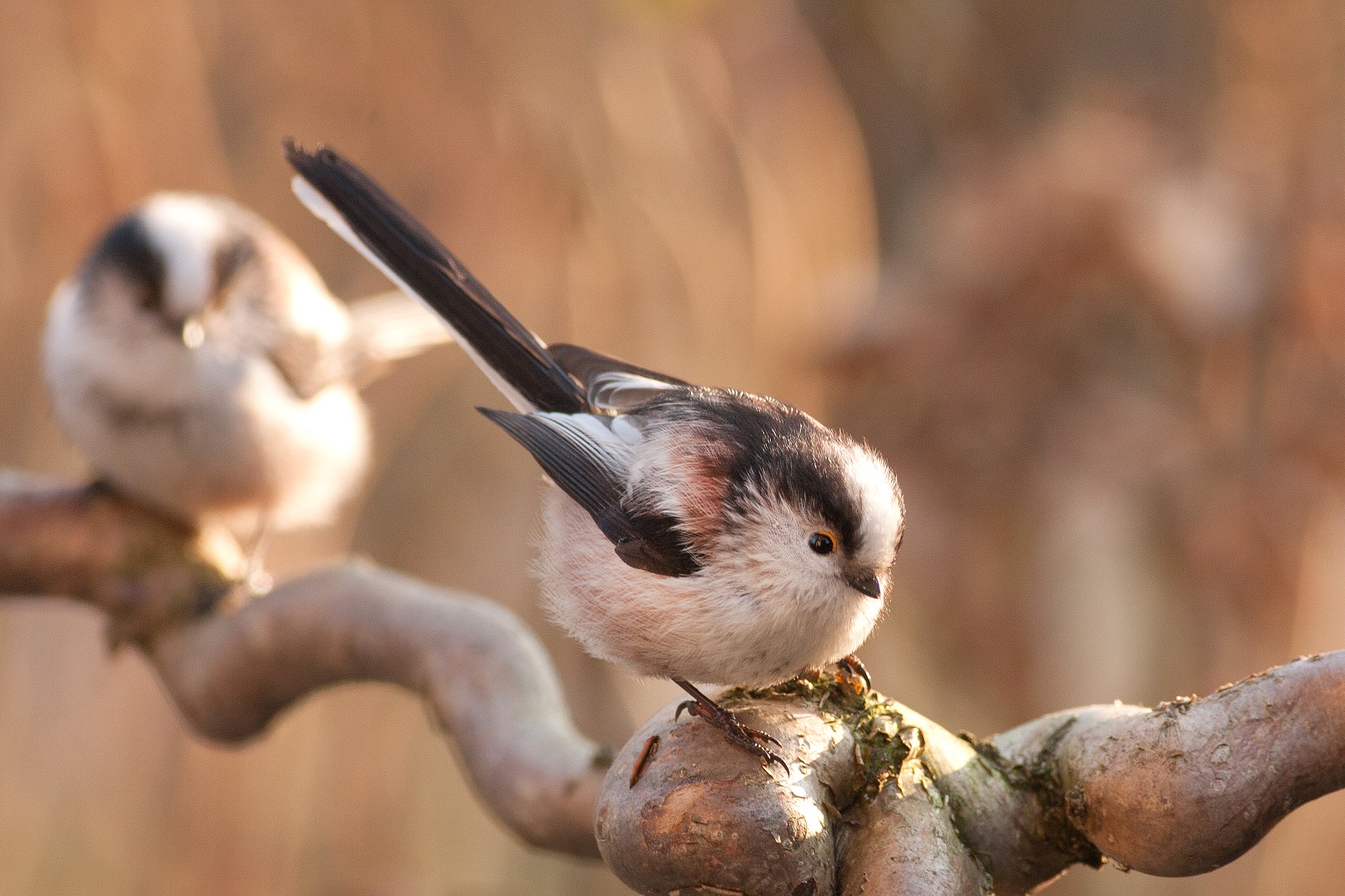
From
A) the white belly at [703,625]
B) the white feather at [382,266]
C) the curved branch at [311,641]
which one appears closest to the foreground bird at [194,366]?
the curved branch at [311,641]

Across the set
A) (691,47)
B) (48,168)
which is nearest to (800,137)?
(691,47)

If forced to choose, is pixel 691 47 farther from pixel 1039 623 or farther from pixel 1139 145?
pixel 1039 623

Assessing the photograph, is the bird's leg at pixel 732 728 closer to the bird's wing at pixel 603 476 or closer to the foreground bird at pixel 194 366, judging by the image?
the bird's wing at pixel 603 476

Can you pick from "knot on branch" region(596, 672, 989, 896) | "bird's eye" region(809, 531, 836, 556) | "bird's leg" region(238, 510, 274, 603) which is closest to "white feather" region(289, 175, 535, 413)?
"bird's eye" region(809, 531, 836, 556)

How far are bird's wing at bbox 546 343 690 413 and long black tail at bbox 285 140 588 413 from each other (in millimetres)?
37

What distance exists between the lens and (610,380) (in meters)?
2.20

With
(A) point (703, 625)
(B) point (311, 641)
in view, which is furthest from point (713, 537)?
(B) point (311, 641)

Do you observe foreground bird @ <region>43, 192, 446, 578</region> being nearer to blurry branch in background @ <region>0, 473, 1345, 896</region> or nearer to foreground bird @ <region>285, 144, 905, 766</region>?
blurry branch in background @ <region>0, 473, 1345, 896</region>

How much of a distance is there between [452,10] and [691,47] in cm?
95

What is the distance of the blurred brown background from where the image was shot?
4285 millimetres

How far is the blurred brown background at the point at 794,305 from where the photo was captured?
4.29 meters

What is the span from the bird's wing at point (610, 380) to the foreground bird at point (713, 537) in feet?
0.27

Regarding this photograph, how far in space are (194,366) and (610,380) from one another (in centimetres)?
136

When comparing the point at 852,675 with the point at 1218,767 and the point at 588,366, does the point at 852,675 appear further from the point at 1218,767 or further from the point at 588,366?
the point at 588,366
